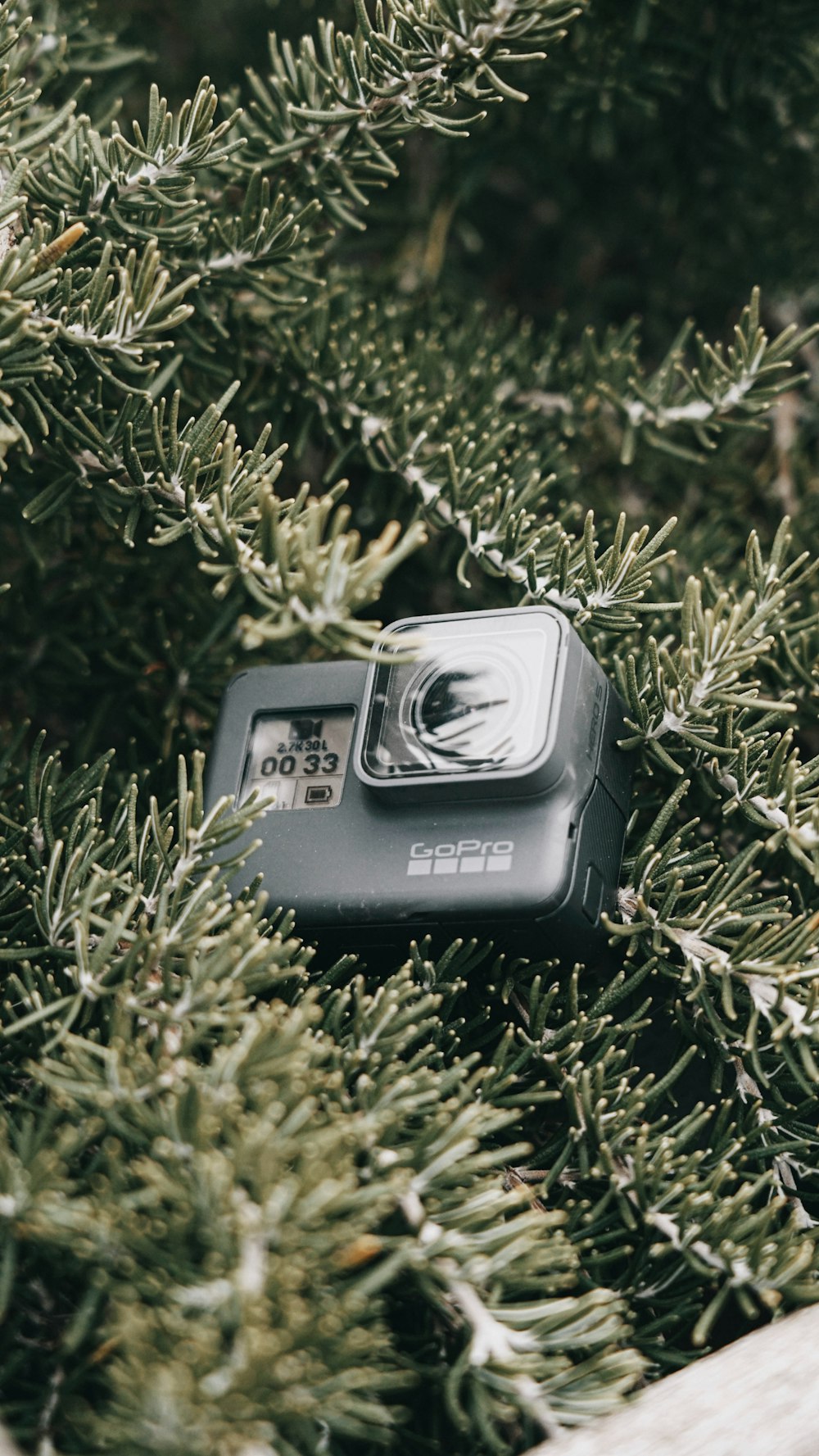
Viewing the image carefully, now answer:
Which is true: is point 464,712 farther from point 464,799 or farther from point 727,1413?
point 727,1413

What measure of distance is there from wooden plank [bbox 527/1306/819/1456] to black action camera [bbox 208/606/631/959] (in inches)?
6.7

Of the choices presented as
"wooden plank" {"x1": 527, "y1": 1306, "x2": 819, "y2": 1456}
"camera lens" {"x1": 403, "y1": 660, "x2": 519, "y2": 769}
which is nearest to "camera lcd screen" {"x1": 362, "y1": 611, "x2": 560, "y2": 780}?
"camera lens" {"x1": 403, "y1": 660, "x2": 519, "y2": 769}

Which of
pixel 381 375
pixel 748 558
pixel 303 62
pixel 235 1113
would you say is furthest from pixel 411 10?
pixel 235 1113

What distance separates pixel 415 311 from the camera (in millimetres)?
823

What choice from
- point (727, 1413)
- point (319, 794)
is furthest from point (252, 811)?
point (727, 1413)

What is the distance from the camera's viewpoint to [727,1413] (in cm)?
43

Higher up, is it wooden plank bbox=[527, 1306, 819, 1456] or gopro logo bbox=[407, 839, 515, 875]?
gopro logo bbox=[407, 839, 515, 875]

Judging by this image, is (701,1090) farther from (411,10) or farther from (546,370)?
(411,10)

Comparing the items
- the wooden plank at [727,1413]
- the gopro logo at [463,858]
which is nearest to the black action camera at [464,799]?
the gopro logo at [463,858]

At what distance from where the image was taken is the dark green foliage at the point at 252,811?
410 millimetres

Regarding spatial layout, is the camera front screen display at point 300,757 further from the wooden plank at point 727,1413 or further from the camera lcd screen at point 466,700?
the wooden plank at point 727,1413

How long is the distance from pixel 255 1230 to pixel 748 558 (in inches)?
14.4

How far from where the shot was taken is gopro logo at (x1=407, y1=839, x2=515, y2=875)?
0.51 metres

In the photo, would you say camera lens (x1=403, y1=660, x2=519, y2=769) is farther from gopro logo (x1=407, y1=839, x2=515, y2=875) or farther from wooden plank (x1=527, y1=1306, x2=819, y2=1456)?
wooden plank (x1=527, y1=1306, x2=819, y2=1456)
